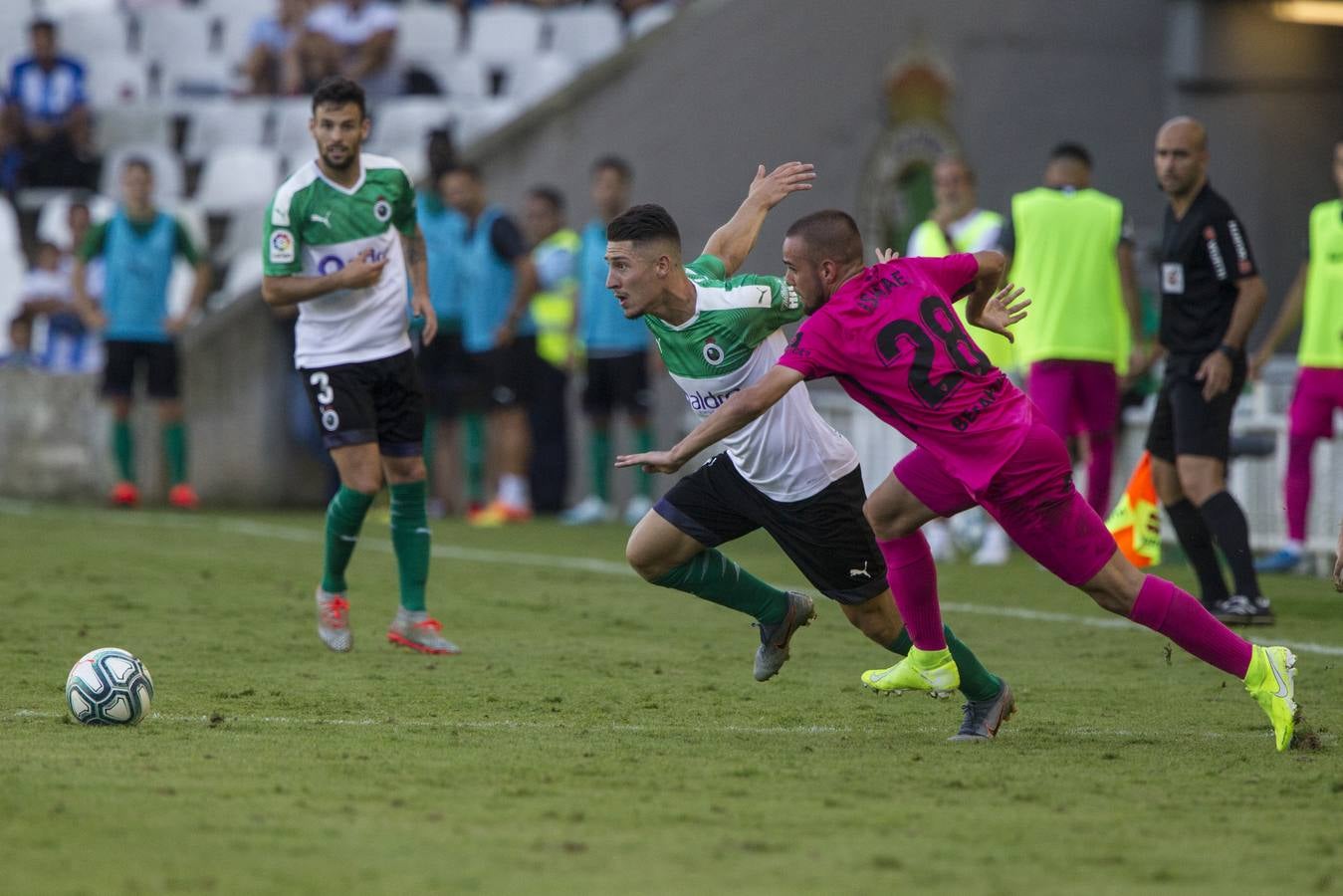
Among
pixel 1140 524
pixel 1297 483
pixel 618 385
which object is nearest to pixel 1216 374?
pixel 1140 524

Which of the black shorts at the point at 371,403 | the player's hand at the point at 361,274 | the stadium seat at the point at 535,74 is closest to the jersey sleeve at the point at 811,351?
the player's hand at the point at 361,274

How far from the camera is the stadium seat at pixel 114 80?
2033 centimetres

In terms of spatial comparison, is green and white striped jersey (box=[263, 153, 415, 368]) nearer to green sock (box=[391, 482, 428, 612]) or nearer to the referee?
green sock (box=[391, 482, 428, 612])

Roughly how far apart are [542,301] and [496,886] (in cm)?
1202

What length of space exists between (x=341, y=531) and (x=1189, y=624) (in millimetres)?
3530

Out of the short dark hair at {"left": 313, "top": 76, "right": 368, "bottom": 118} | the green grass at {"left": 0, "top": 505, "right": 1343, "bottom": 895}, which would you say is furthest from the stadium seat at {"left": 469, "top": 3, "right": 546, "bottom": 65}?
the short dark hair at {"left": 313, "top": 76, "right": 368, "bottom": 118}

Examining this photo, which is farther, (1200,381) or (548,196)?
(548,196)

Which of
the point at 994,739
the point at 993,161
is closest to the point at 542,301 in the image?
the point at 993,161

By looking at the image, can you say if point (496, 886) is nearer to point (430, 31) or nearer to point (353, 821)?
point (353, 821)

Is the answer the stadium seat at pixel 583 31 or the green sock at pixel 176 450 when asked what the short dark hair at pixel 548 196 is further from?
the stadium seat at pixel 583 31

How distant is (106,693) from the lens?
6.11 metres

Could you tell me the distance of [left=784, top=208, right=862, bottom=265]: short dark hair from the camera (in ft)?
19.5

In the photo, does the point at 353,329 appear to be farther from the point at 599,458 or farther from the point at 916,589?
the point at 599,458

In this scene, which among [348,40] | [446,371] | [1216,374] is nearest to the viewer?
[1216,374]
